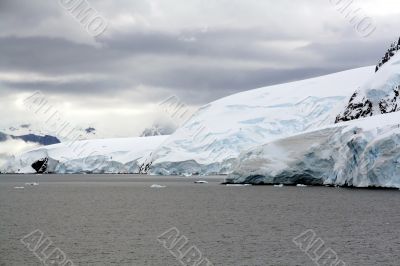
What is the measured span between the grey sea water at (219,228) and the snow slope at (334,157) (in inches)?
135

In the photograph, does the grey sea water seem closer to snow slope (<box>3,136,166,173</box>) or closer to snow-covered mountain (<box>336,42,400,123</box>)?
snow-covered mountain (<box>336,42,400,123</box>)

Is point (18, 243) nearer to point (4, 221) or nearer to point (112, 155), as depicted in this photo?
point (4, 221)

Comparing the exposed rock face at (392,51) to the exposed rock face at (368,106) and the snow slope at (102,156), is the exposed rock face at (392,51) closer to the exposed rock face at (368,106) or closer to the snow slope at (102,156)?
the exposed rock face at (368,106)

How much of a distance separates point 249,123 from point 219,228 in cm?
10255

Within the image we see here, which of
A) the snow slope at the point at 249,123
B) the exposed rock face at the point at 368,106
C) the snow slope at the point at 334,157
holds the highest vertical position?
the snow slope at the point at 249,123

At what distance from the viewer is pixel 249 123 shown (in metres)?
140

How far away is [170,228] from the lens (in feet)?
126

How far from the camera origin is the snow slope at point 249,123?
13188 cm

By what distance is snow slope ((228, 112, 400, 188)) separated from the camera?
201 feet

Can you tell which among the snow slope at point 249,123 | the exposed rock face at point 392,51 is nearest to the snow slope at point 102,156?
the snow slope at point 249,123

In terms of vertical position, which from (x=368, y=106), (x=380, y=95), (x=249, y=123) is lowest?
(x=368, y=106)

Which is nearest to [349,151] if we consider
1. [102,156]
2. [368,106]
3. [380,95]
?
[380,95]

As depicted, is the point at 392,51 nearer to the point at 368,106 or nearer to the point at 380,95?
the point at 368,106

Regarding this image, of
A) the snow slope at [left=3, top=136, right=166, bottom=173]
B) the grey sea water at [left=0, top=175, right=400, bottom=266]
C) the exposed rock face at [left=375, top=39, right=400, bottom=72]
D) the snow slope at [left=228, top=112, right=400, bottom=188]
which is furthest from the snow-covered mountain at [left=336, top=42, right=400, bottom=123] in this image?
the snow slope at [left=3, top=136, right=166, bottom=173]
